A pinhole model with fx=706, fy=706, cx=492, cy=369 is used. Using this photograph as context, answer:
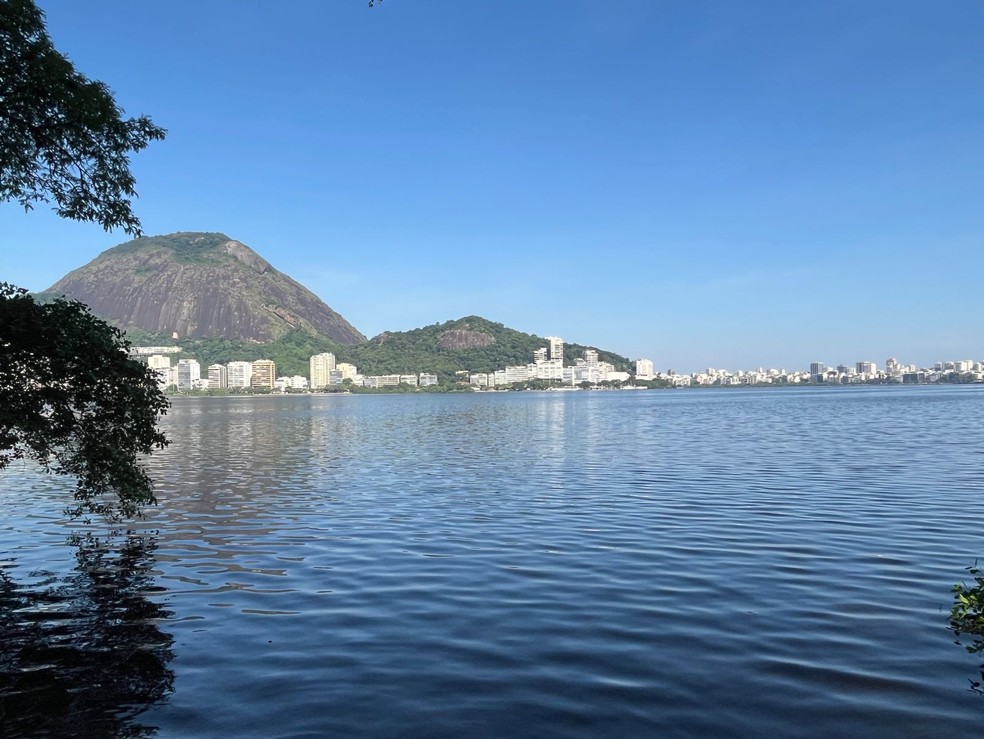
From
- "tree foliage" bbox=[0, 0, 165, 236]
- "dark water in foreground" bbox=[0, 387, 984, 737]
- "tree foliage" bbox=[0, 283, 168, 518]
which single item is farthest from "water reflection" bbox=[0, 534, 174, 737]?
"tree foliage" bbox=[0, 0, 165, 236]

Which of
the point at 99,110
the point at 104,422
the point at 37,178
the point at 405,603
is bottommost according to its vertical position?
the point at 405,603

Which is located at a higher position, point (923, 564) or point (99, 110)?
point (99, 110)

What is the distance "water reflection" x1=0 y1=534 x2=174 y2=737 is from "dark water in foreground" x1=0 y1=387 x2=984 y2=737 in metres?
0.06

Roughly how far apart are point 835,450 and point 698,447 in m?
8.97

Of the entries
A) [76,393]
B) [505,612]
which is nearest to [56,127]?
[76,393]

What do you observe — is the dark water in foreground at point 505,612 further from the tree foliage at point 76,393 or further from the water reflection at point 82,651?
the tree foliage at point 76,393

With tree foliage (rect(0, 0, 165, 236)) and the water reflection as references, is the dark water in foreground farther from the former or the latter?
tree foliage (rect(0, 0, 165, 236))

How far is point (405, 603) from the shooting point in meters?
15.0

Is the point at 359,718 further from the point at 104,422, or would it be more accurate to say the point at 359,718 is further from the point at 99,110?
the point at 99,110

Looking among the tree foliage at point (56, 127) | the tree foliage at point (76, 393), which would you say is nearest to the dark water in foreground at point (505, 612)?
the tree foliage at point (76, 393)

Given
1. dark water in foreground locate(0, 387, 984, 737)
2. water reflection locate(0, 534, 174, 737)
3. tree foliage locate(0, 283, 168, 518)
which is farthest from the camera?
tree foliage locate(0, 283, 168, 518)

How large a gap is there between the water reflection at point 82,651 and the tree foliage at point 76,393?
2.55m

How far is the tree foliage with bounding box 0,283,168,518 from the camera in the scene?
15641 mm

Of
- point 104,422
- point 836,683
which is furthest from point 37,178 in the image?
point 836,683
